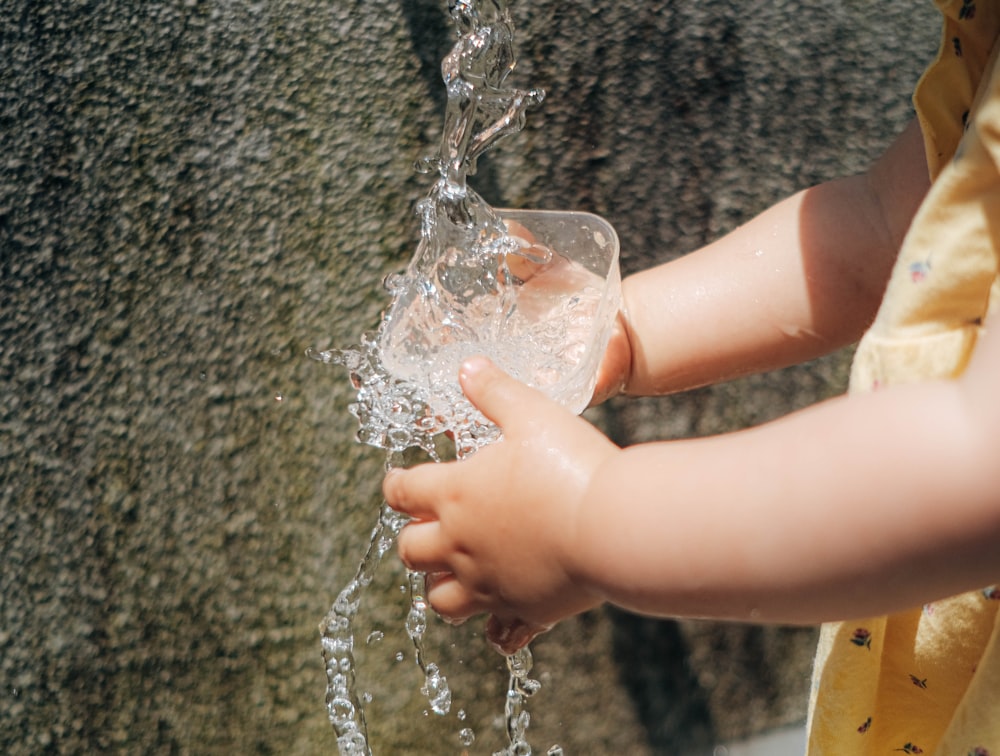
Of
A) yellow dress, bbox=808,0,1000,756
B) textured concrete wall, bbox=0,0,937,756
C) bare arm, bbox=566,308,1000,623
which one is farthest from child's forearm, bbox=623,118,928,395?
bare arm, bbox=566,308,1000,623

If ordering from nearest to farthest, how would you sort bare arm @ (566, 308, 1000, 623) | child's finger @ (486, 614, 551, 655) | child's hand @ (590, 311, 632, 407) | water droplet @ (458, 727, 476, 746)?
bare arm @ (566, 308, 1000, 623)
child's finger @ (486, 614, 551, 655)
child's hand @ (590, 311, 632, 407)
water droplet @ (458, 727, 476, 746)

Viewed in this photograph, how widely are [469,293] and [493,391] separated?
22cm

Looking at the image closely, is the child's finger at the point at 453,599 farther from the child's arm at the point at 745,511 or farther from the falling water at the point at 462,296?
the falling water at the point at 462,296

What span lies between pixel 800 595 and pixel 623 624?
738 millimetres

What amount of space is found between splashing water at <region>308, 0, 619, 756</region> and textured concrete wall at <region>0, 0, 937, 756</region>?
16 centimetres

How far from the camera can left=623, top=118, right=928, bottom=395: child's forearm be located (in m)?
1.02

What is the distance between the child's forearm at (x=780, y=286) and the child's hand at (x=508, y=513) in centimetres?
30

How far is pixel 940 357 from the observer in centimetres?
74

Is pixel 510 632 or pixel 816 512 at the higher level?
pixel 816 512

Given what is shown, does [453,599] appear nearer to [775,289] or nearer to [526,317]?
[526,317]

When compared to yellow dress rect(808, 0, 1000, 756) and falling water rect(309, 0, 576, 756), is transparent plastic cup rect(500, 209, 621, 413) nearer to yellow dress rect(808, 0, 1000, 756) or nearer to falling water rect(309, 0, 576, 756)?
falling water rect(309, 0, 576, 756)

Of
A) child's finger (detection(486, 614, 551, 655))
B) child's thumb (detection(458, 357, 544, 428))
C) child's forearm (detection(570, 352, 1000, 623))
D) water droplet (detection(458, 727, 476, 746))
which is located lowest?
water droplet (detection(458, 727, 476, 746))

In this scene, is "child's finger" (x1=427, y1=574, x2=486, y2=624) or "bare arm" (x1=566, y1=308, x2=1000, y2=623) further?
"child's finger" (x1=427, y1=574, x2=486, y2=624)

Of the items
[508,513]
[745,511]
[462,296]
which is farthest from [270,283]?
[745,511]
